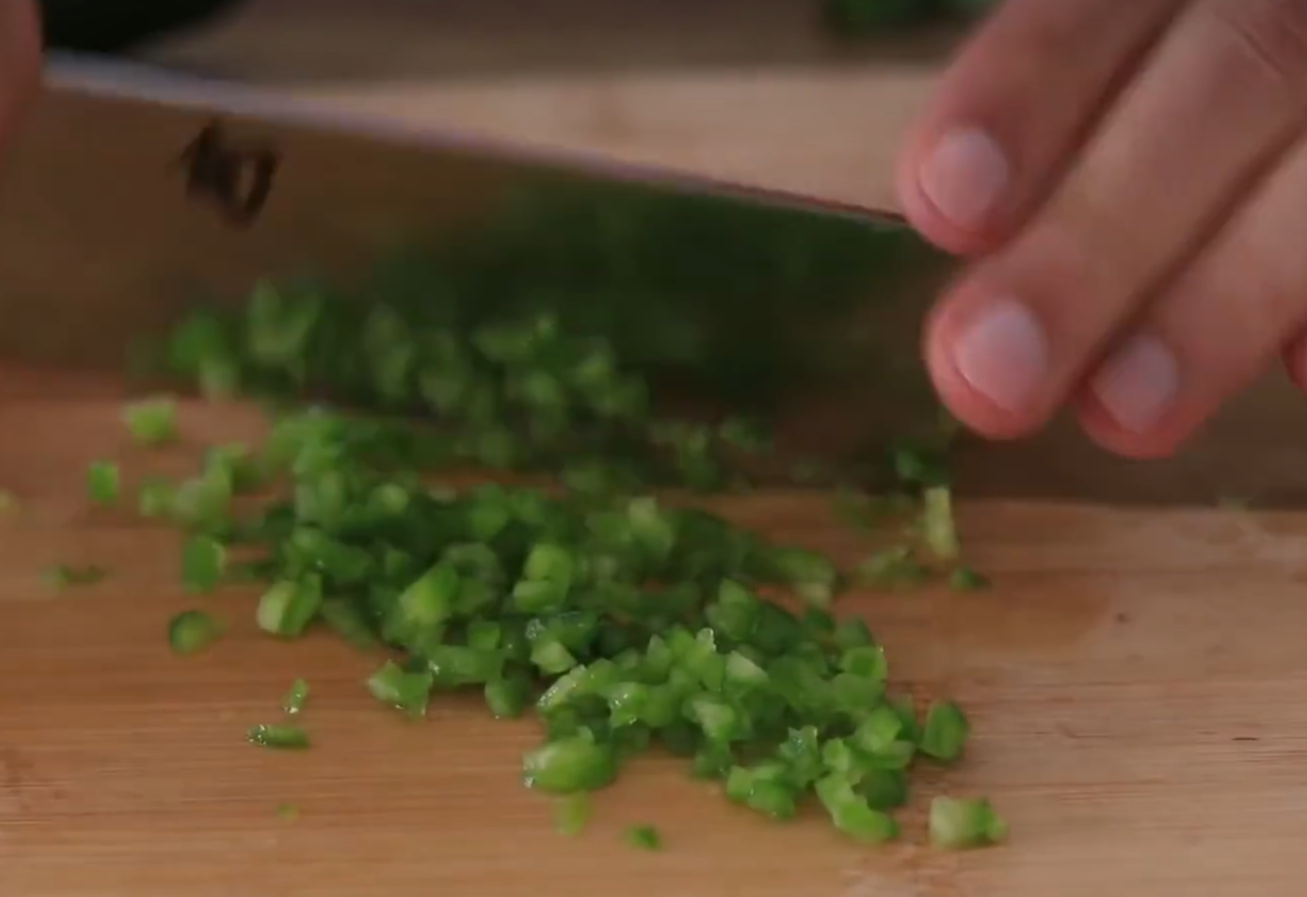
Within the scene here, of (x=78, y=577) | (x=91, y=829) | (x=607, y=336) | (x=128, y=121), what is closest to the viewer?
(x=91, y=829)

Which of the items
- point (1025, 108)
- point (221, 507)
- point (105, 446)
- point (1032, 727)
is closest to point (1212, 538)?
point (1032, 727)

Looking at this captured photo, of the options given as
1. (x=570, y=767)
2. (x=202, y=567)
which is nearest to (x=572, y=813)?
(x=570, y=767)

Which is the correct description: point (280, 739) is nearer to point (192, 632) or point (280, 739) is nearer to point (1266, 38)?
point (192, 632)

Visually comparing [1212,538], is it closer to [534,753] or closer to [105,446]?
[534,753]

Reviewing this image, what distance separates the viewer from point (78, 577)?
3.47 feet

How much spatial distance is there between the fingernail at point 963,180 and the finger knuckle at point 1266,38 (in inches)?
8.4

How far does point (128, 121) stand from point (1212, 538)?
893mm

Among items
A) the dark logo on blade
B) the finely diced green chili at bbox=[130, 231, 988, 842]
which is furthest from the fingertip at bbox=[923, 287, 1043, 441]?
the dark logo on blade

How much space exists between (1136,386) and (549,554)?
40 centimetres

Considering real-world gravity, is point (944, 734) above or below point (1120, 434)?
below

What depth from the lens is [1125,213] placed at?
94 centimetres

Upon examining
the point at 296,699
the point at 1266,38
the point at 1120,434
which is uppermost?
the point at 1266,38

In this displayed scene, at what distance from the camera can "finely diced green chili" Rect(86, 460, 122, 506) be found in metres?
1.12

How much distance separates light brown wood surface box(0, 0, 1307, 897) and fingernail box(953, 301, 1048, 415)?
0.22m
